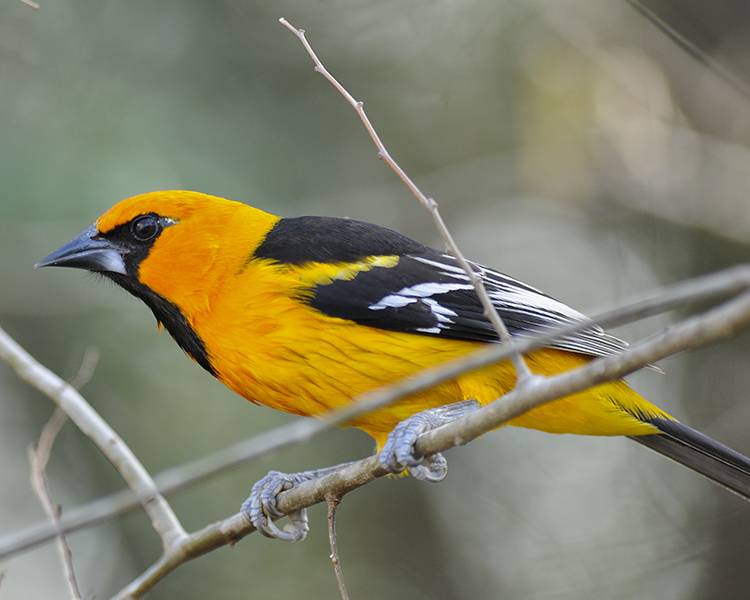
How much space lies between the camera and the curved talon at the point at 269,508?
3293mm

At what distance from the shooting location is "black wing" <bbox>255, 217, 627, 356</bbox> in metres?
3.21

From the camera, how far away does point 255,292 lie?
3.23m

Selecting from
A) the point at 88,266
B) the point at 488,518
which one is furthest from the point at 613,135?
the point at 88,266

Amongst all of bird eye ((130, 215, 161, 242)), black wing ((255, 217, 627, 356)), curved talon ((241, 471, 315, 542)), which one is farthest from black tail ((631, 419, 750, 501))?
bird eye ((130, 215, 161, 242))

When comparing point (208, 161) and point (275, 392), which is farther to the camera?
point (208, 161)

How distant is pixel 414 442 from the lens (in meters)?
2.52

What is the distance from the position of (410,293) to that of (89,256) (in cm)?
154

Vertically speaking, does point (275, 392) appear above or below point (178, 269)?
below

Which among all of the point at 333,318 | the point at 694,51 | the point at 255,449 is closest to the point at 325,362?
the point at 333,318

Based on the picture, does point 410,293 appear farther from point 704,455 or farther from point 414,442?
point 704,455

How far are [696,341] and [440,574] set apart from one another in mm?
6046

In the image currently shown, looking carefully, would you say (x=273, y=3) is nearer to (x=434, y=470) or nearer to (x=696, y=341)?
(x=434, y=470)

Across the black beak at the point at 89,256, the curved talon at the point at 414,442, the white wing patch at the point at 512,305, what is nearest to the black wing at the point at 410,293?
the white wing patch at the point at 512,305

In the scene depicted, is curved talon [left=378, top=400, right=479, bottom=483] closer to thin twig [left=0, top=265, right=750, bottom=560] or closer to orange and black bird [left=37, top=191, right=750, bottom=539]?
orange and black bird [left=37, top=191, right=750, bottom=539]
